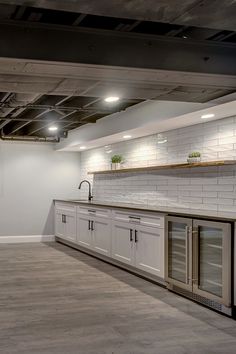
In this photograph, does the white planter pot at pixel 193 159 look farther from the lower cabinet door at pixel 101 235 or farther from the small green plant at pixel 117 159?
the small green plant at pixel 117 159

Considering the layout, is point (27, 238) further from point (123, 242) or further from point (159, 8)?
point (159, 8)

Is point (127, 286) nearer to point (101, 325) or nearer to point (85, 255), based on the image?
point (101, 325)

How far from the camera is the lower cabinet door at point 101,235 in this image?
6.84 meters

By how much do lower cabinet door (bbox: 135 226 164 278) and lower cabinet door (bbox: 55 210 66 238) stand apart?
3.52m

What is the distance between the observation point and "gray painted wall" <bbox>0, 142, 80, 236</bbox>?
9531 mm

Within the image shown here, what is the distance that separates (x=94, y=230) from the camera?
7.43 meters

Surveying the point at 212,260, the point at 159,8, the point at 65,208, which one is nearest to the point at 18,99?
the point at 212,260

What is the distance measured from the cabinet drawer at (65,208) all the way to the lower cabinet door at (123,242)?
6.62 ft

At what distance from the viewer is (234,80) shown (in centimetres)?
354

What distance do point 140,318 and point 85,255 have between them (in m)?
3.78

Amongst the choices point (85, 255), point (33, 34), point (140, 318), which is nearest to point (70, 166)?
point (85, 255)

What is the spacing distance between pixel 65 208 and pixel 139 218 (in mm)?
3415

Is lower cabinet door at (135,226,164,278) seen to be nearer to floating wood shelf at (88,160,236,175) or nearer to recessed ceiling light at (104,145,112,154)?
floating wood shelf at (88,160,236,175)

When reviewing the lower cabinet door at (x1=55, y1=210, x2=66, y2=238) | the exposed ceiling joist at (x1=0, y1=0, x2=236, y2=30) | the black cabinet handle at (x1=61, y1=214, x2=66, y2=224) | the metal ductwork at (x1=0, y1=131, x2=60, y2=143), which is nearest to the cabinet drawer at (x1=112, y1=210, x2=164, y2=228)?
the black cabinet handle at (x1=61, y1=214, x2=66, y2=224)
